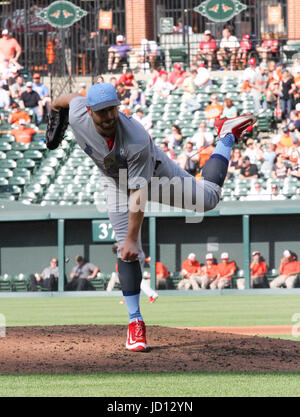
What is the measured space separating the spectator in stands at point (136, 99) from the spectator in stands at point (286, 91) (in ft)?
11.0

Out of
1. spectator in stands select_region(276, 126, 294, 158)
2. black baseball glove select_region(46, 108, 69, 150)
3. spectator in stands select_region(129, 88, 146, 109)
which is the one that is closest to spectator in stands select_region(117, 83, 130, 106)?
spectator in stands select_region(129, 88, 146, 109)

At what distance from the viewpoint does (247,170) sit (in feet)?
56.5

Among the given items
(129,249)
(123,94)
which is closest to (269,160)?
(123,94)

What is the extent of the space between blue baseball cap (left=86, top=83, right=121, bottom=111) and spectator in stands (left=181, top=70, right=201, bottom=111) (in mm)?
14377

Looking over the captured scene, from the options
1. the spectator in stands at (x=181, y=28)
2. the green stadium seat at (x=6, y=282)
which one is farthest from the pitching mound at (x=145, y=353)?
the spectator in stands at (x=181, y=28)

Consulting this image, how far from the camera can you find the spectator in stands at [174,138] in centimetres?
1812

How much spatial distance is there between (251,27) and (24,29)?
22.0 feet

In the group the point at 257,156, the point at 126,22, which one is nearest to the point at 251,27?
the point at 126,22

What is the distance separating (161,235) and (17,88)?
18.8 ft

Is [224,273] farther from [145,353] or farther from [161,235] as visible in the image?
[145,353]

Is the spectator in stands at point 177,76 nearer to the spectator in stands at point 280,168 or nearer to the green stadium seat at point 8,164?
the spectator in stands at point 280,168

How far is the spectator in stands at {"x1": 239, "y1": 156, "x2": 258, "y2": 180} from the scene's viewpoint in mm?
17188

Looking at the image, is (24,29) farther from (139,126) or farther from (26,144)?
(139,126)

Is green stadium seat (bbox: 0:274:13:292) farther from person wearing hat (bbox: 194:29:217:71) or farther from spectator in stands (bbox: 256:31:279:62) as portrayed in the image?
spectator in stands (bbox: 256:31:279:62)
